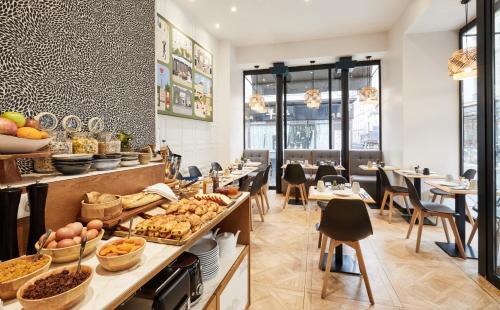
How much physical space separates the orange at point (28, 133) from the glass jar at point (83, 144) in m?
0.40

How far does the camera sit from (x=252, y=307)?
2162 millimetres

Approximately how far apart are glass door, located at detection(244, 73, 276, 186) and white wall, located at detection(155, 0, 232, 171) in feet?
4.09

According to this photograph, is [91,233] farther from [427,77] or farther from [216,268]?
[427,77]

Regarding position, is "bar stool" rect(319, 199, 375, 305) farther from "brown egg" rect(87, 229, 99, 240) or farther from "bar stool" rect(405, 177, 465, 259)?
"brown egg" rect(87, 229, 99, 240)

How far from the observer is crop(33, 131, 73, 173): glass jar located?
1.40m

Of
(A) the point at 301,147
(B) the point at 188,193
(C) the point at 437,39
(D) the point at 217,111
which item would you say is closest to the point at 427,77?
(C) the point at 437,39

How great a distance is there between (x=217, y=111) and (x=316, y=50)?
9.48 ft

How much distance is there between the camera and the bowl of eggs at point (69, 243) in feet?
3.17

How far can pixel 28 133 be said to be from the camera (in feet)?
3.83

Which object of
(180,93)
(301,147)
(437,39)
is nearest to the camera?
(180,93)

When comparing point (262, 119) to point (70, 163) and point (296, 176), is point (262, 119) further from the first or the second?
point (70, 163)

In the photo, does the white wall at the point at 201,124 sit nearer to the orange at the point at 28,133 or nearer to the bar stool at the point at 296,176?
the bar stool at the point at 296,176

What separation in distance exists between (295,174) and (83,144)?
4.23 meters

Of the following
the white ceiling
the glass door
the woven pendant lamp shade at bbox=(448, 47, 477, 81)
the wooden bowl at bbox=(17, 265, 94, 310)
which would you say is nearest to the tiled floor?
the wooden bowl at bbox=(17, 265, 94, 310)
